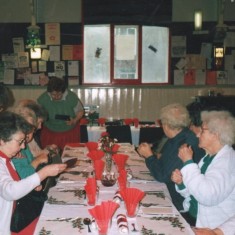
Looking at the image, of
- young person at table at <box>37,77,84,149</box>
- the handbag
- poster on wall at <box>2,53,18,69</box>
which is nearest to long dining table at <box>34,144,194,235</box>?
the handbag

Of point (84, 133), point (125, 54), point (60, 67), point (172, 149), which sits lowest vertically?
point (84, 133)

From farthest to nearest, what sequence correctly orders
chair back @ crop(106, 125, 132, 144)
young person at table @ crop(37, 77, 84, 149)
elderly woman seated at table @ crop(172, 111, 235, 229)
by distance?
young person at table @ crop(37, 77, 84, 149)
chair back @ crop(106, 125, 132, 144)
elderly woman seated at table @ crop(172, 111, 235, 229)

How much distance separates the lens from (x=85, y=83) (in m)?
8.12

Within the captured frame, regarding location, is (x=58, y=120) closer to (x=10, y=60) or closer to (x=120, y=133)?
(x=120, y=133)

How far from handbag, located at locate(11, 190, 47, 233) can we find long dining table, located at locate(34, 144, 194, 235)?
9 cm

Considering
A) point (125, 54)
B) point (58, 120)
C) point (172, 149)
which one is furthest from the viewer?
point (125, 54)

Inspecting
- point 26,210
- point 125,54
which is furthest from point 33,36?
→ point 26,210

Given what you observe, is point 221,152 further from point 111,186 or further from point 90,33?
point 90,33

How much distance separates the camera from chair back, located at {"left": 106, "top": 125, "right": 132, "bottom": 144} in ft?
18.1

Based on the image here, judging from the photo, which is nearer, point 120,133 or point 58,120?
point 120,133

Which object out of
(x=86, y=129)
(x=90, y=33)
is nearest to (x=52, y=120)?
(x=86, y=129)

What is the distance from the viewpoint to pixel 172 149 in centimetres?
301

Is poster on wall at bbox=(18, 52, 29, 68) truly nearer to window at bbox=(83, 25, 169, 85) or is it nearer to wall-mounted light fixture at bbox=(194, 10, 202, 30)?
window at bbox=(83, 25, 169, 85)

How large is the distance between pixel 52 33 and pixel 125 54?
1566 mm
